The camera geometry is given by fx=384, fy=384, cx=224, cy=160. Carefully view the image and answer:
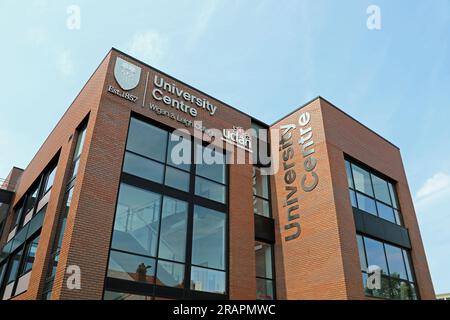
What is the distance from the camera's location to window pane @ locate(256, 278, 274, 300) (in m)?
13.8

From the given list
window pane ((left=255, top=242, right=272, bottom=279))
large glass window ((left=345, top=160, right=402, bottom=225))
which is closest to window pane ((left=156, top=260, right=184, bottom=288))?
window pane ((left=255, top=242, right=272, bottom=279))

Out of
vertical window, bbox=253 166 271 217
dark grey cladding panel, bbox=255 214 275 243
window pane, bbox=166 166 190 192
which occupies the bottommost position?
dark grey cladding panel, bbox=255 214 275 243

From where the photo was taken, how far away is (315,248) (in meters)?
13.6

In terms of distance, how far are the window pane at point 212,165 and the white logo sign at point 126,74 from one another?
3.42m

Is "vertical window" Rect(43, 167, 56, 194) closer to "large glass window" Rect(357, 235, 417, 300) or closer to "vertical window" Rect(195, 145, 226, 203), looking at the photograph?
"vertical window" Rect(195, 145, 226, 203)

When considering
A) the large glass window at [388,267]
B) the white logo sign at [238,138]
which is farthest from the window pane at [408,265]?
the white logo sign at [238,138]

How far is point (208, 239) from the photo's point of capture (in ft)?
42.3

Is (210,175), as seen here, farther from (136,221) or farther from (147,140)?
(136,221)

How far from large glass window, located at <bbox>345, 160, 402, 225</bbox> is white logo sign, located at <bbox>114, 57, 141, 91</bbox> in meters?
8.98

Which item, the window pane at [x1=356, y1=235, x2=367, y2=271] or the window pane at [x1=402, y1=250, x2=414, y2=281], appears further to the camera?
the window pane at [x1=402, y1=250, x2=414, y2=281]

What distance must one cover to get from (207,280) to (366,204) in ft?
24.4

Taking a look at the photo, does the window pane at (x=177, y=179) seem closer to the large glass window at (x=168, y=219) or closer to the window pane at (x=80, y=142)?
the large glass window at (x=168, y=219)

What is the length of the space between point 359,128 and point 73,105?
12302mm

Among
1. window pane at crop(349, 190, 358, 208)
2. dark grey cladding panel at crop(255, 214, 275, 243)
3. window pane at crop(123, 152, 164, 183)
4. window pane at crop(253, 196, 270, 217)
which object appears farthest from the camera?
window pane at crop(253, 196, 270, 217)
